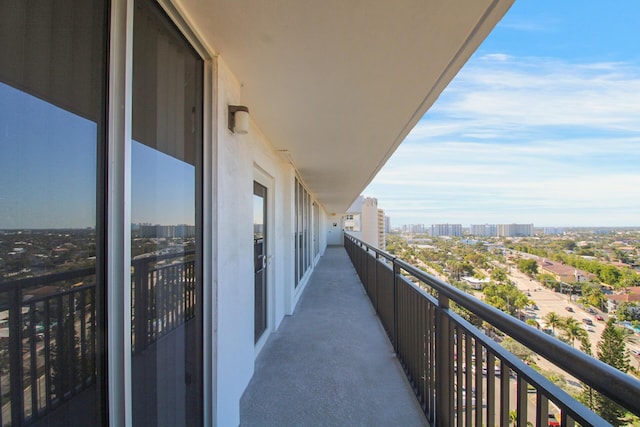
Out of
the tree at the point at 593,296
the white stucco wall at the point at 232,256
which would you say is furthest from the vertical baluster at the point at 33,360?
the tree at the point at 593,296

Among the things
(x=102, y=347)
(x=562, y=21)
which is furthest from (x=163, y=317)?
(x=562, y=21)

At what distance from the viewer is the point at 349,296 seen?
5.35 m

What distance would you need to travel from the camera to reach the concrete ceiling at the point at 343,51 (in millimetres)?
1271

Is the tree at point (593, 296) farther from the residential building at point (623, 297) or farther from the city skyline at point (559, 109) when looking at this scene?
the city skyline at point (559, 109)

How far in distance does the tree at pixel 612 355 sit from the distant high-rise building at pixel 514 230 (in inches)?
151

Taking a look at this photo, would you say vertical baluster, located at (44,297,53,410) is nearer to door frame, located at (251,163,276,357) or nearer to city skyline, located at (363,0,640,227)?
city skyline, located at (363,0,640,227)

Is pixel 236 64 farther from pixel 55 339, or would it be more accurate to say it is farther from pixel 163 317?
pixel 55 339

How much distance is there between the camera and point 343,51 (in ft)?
5.19

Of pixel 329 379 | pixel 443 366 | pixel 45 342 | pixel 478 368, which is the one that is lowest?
pixel 329 379

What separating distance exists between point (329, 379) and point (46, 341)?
2277 mm

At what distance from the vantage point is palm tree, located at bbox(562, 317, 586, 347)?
3.90ft

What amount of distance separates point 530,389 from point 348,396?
1.66 metres

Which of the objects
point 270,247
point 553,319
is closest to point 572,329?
point 553,319

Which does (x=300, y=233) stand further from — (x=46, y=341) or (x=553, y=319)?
(x=46, y=341)
